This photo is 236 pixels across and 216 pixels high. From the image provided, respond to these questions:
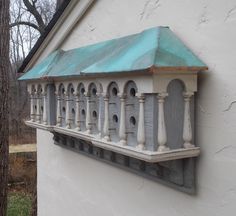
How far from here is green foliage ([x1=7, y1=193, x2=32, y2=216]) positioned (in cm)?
934

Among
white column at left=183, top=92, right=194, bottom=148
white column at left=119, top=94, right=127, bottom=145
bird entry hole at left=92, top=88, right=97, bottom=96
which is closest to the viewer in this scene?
white column at left=183, top=92, right=194, bottom=148

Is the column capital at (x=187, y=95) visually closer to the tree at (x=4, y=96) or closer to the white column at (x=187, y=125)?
the white column at (x=187, y=125)

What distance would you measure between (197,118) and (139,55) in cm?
37

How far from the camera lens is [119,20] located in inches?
87.9

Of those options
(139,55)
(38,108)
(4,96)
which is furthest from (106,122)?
(4,96)

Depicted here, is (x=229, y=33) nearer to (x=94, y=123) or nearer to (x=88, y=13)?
(x=94, y=123)

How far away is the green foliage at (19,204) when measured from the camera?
9342mm

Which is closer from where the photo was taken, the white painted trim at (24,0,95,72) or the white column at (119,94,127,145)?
the white column at (119,94,127,145)

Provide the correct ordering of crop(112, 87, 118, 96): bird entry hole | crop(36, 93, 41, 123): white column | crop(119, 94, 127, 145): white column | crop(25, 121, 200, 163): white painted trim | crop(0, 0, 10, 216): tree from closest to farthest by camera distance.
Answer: crop(25, 121, 200, 163): white painted trim → crop(119, 94, 127, 145): white column → crop(112, 87, 118, 96): bird entry hole → crop(36, 93, 41, 123): white column → crop(0, 0, 10, 216): tree

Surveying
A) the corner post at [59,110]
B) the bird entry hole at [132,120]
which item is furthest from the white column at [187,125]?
the corner post at [59,110]

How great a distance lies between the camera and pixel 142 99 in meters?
1.55

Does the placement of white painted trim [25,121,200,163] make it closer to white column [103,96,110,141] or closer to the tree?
white column [103,96,110,141]

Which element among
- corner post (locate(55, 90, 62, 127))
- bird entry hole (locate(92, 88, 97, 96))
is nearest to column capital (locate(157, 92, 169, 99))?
bird entry hole (locate(92, 88, 97, 96))

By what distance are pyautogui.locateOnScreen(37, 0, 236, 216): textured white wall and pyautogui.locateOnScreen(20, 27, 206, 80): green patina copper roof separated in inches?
3.1
